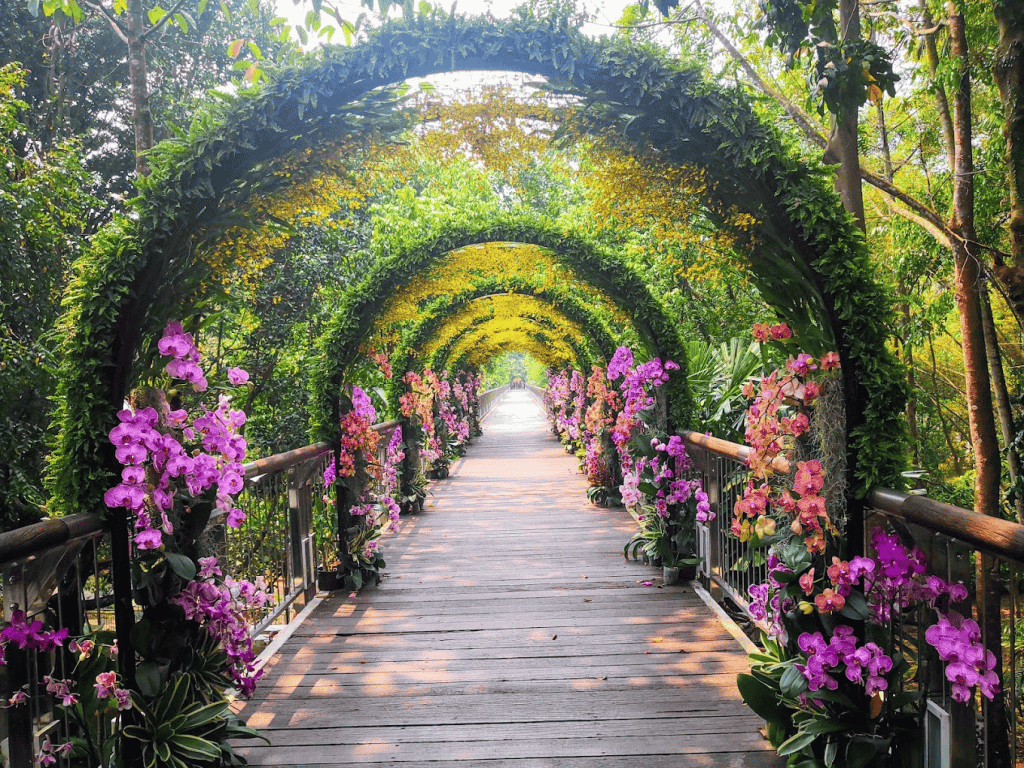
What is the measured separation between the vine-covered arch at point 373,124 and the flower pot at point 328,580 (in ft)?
8.04

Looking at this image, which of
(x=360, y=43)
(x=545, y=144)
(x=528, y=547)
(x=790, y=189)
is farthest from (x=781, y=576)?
(x=528, y=547)

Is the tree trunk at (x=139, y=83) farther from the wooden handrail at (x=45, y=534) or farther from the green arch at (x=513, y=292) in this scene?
the green arch at (x=513, y=292)

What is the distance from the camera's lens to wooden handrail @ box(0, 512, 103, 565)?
1748 millimetres

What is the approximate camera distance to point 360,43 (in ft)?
7.95

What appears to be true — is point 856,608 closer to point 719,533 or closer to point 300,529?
point 719,533

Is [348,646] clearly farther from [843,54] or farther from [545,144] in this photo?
[843,54]

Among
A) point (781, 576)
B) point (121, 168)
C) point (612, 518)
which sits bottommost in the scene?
point (612, 518)

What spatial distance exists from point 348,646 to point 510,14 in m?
2.99

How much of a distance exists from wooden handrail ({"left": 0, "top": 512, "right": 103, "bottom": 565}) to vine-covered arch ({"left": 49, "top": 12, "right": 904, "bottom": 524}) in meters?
0.10

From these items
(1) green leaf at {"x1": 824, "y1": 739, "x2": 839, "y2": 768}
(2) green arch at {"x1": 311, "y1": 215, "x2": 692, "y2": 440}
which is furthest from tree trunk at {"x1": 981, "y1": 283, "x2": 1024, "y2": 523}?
(1) green leaf at {"x1": 824, "y1": 739, "x2": 839, "y2": 768}

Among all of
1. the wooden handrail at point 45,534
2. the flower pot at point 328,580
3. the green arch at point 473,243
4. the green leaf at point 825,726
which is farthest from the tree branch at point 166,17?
the green leaf at point 825,726

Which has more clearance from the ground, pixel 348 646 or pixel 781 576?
pixel 781 576

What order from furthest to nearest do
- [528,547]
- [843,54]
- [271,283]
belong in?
[271,283]
[528,547]
[843,54]

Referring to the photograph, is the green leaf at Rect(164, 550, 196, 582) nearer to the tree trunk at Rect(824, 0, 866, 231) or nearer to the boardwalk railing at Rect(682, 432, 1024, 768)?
the boardwalk railing at Rect(682, 432, 1024, 768)
